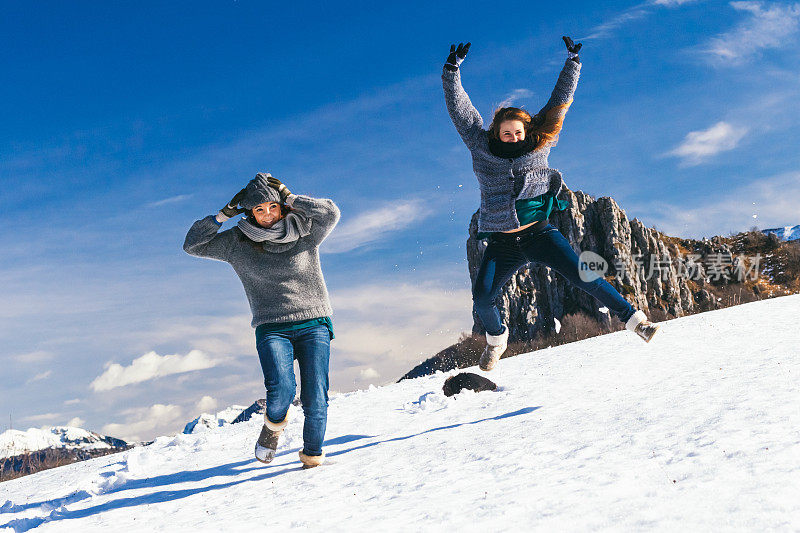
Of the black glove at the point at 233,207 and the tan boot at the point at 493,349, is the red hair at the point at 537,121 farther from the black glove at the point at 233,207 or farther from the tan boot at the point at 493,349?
the black glove at the point at 233,207

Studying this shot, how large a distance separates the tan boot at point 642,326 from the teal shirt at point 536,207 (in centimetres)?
129

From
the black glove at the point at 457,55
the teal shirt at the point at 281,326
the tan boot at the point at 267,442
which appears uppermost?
the black glove at the point at 457,55

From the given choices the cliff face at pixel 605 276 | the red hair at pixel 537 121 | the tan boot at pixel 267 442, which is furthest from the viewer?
the cliff face at pixel 605 276

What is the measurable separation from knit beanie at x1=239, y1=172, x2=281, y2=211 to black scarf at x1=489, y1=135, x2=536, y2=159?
225 cm

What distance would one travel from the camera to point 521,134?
597cm

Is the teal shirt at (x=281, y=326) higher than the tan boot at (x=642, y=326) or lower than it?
higher

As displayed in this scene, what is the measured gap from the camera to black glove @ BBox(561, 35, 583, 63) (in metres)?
6.14

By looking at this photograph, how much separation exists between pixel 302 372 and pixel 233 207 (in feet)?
5.00

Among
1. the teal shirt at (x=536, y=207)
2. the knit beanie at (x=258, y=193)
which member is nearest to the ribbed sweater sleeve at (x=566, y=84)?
the teal shirt at (x=536, y=207)

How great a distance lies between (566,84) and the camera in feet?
20.0

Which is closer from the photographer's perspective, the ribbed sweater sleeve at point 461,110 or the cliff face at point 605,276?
the ribbed sweater sleeve at point 461,110

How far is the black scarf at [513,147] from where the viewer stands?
5.90 meters

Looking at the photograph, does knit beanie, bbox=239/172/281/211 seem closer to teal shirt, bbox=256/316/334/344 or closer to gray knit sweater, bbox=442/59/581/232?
teal shirt, bbox=256/316/334/344

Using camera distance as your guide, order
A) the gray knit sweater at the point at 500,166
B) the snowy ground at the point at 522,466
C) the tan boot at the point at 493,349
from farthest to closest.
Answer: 1. the tan boot at the point at 493,349
2. the gray knit sweater at the point at 500,166
3. the snowy ground at the point at 522,466
